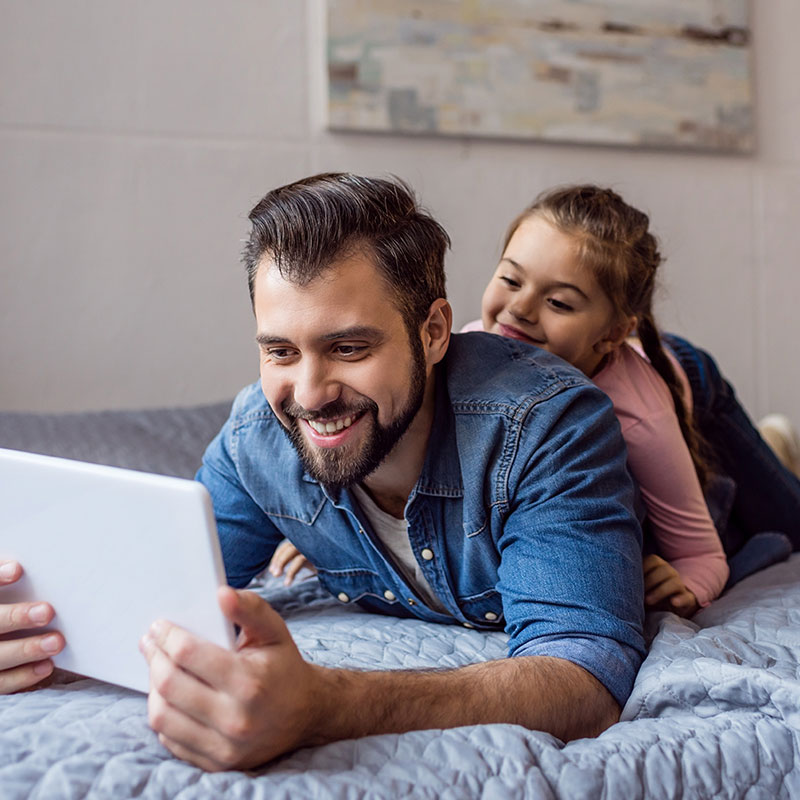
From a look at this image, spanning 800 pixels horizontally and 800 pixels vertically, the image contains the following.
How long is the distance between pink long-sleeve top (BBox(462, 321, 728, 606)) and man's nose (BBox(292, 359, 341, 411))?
1.88ft

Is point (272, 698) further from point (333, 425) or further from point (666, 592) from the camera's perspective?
point (666, 592)

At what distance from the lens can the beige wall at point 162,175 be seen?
2314mm

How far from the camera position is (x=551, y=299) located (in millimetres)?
1633

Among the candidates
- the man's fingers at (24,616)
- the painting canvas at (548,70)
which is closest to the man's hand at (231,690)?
the man's fingers at (24,616)

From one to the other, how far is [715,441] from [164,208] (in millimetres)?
1444

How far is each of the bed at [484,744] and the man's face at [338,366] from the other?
276mm

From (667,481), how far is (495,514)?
43cm

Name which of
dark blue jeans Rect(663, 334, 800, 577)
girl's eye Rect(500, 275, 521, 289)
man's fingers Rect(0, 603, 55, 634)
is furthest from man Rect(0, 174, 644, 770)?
dark blue jeans Rect(663, 334, 800, 577)

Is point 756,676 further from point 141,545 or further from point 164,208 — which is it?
point 164,208

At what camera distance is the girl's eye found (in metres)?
1.66

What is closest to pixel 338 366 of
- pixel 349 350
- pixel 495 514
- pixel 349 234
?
pixel 349 350

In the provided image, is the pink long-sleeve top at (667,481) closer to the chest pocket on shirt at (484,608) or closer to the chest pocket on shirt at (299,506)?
the chest pocket on shirt at (484,608)

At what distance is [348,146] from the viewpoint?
8.33ft

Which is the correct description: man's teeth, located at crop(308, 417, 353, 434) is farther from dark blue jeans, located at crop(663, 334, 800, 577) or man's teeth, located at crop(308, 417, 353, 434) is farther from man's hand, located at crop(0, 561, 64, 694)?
dark blue jeans, located at crop(663, 334, 800, 577)
